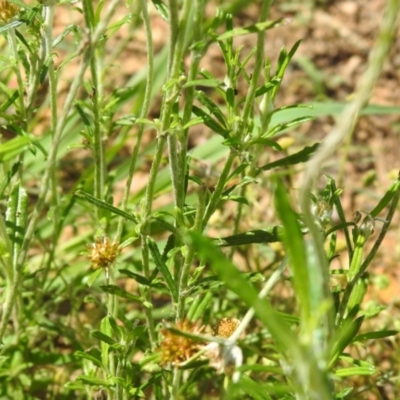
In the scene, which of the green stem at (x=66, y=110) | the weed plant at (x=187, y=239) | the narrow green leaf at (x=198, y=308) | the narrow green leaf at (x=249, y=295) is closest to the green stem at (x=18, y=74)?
the weed plant at (x=187, y=239)

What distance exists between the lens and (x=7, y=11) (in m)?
1.26

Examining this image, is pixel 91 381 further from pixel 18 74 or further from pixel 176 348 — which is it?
pixel 18 74

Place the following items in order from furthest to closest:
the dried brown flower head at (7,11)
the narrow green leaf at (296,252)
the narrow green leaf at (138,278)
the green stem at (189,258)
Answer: the dried brown flower head at (7,11) → the narrow green leaf at (138,278) → the green stem at (189,258) → the narrow green leaf at (296,252)

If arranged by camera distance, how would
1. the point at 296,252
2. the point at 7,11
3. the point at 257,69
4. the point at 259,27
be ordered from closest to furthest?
the point at 296,252, the point at 259,27, the point at 257,69, the point at 7,11

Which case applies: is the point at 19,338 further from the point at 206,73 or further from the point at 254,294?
the point at 254,294

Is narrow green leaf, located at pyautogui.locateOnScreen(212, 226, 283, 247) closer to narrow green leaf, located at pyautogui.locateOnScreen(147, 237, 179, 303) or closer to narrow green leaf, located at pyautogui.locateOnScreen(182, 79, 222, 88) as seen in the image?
narrow green leaf, located at pyautogui.locateOnScreen(147, 237, 179, 303)

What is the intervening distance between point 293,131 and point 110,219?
1.49 meters

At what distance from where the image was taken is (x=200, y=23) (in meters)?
0.94

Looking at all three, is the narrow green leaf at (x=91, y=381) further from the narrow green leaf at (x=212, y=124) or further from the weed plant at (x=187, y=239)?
the narrow green leaf at (x=212, y=124)

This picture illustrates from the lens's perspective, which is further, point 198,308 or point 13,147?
point 198,308

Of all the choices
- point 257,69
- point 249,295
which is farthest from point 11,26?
point 249,295

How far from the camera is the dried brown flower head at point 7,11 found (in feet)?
4.12

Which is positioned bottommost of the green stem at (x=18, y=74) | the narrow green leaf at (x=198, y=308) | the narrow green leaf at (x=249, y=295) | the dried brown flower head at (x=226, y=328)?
the narrow green leaf at (x=249, y=295)

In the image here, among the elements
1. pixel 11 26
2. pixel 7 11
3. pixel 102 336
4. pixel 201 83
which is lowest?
pixel 102 336
